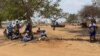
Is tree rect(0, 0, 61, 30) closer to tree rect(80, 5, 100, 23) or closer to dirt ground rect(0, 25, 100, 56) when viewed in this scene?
dirt ground rect(0, 25, 100, 56)

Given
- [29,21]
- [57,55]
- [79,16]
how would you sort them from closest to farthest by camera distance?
[57,55], [29,21], [79,16]

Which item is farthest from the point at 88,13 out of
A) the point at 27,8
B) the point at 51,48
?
the point at 51,48

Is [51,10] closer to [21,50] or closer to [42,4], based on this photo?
[42,4]

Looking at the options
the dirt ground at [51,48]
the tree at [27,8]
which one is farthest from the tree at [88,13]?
the dirt ground at [51,48]

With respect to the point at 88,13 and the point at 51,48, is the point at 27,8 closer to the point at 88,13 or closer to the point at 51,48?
the point at 51,48

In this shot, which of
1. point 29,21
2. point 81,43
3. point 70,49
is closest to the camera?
point 70,49

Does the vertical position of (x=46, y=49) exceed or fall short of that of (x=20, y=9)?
it falls short

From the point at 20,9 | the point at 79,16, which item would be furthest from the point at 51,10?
the point at 79,16

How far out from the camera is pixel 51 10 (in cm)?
3067

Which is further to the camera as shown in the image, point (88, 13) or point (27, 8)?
point (88, 13)

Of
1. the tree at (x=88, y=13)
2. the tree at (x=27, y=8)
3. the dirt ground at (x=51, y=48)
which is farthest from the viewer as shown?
the tree at (x=88, y=13)

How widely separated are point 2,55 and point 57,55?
133 inches

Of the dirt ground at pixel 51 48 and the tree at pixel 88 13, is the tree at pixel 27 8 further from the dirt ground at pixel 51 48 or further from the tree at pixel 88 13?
the tree at pixel 88 13

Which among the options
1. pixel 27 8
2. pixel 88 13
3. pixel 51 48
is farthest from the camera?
pixel 88 13
